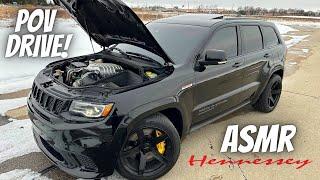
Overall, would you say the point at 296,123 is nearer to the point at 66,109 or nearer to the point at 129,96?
the point at 129,96

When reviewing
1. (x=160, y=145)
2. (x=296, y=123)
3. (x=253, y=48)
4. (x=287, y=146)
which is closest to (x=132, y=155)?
(x=160, y=145)

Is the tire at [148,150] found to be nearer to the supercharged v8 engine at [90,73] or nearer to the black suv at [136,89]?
the black suv at [136,89]

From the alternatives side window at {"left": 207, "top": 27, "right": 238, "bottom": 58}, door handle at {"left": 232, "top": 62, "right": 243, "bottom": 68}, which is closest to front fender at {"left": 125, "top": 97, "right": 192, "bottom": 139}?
side window at {"left": 207, "top": 27, "right": 238, "bottom": 58}

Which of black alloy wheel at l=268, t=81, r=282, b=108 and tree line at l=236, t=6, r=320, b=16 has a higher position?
black alloy wheel at l=268, t=81, r=282, b=108

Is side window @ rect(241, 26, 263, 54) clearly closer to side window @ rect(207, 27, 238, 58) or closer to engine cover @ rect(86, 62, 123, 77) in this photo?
side window @ rect(207, 27, 238, 58)

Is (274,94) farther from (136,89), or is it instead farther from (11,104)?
(11,104)

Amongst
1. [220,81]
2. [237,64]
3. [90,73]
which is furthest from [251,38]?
[90,73]

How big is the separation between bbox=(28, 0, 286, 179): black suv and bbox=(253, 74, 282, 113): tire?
1.89 feet

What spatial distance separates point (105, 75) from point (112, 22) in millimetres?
654

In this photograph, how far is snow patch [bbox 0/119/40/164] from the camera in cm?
400

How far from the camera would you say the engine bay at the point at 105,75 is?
3.61m

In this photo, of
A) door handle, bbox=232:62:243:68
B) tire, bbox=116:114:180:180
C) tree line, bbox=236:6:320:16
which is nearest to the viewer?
tire, bbox=116:114:180:180

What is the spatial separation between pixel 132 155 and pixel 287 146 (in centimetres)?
240

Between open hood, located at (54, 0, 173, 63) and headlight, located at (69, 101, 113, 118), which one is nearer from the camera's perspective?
headlight, located at (69, 101, 113, 118)
